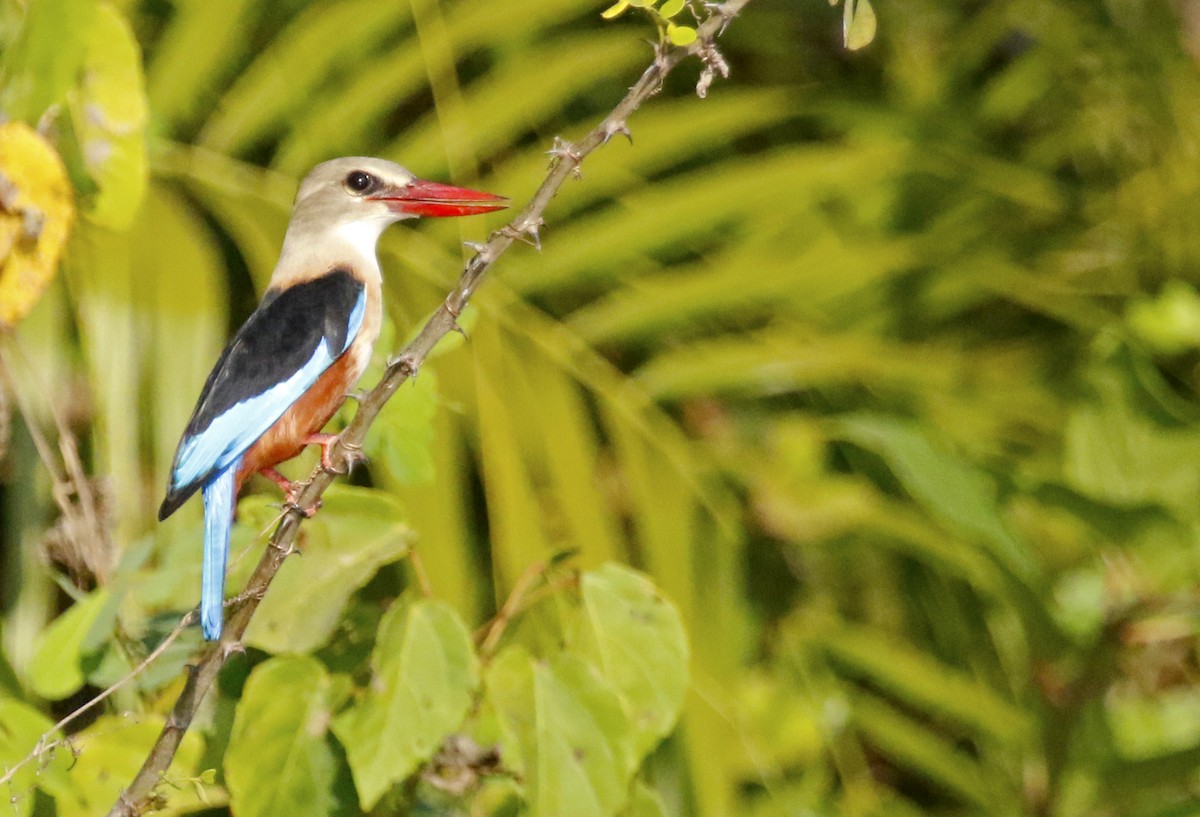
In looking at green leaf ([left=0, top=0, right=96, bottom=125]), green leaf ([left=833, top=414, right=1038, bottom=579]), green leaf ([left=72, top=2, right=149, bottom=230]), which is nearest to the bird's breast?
green leaf ([left=72, top=2, right=149, bottom=230])

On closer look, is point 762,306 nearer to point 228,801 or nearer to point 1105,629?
point 1105,629

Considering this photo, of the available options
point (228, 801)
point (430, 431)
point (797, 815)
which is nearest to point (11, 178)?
point (430, 431)

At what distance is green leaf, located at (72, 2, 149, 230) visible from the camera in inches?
73.1

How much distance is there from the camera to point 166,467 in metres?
2.21

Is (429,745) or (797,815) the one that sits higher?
(429,745)

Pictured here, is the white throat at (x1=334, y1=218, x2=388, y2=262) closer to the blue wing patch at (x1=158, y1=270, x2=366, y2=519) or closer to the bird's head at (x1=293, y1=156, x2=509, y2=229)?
the bird's head at (x1=293, y1=156, x2=509, y2=229)

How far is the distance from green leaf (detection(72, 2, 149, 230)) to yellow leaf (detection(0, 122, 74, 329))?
14cm

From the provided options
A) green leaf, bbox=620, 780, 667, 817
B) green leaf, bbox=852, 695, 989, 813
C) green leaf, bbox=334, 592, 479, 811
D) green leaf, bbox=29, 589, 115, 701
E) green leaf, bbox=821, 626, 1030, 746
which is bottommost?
green leaf, bbox=852, 695, 989, 813

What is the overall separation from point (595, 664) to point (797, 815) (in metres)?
0.96

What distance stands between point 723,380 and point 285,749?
1520 millimetres

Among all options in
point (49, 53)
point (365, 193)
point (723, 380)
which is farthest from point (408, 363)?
point (723, 380)

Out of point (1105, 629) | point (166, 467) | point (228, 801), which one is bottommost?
point (1105, 629)

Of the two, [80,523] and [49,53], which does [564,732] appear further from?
[49,53]

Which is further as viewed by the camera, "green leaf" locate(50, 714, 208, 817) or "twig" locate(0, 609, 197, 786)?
"green leaf" locate(50, 714, 208, 817)
